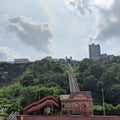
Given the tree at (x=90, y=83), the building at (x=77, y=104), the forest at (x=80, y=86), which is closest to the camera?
the building at (x=77, y=104)

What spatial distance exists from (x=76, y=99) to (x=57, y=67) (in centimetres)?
6526

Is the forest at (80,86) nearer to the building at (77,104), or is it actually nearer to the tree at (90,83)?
the tree at (90,83)

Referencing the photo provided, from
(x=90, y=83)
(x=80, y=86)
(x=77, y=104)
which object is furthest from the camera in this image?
(x=80, y=86)

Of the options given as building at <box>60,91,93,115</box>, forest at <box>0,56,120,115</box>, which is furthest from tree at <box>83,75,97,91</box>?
building at <box>60,91,93,115</box>

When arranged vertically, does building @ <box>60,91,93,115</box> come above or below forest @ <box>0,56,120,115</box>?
below

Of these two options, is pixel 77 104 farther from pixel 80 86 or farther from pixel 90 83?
pixel 80 86

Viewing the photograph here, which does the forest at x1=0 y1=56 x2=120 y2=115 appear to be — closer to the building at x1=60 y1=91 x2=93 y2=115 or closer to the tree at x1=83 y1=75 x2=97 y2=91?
the tree at x1=83 y1=75 x2=97 y2=91

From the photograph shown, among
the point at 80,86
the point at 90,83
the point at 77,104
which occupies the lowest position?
the point at 77,104

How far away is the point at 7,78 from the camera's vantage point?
148 meters

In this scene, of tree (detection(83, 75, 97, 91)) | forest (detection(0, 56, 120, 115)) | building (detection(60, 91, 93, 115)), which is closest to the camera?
building (detection(60, 91, 93, 115))

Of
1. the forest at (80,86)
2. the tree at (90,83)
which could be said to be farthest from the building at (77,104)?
the tree at (90,83)

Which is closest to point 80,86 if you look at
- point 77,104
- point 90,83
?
point 90,83

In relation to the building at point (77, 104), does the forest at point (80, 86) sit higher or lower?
higher

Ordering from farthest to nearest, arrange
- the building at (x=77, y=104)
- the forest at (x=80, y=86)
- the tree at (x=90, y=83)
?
the tree at (x=90, y=83) < the forest at (x=80, y=86) < the building at (x=77, y=104)
